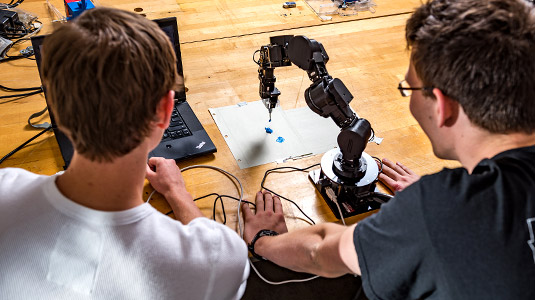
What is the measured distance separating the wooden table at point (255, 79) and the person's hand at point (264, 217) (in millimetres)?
35

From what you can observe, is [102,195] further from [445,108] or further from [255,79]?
[255,79]

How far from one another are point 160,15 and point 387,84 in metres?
1.09

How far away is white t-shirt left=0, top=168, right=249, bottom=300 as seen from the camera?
80 cm

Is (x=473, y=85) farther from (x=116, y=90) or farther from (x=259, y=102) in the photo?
(x=259, y=102)

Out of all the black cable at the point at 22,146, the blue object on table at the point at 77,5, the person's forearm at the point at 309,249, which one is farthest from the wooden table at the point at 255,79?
the blue object on table at the point at 77,5

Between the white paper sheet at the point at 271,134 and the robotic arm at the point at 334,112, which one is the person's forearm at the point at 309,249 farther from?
the white paper sheet at the point at 271,134

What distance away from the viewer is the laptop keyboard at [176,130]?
1527 millimetres

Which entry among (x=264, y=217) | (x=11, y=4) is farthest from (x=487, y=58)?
(x=11, y=4)

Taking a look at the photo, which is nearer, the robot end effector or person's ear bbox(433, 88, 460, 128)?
person's ear bbox(433, 88, 460, 128)

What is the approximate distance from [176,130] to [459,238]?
3.21 ft

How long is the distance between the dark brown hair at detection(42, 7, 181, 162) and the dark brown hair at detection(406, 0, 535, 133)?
0.55 meters

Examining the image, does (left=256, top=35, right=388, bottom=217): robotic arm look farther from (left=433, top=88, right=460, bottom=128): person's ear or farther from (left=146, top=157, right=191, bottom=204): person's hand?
(left=146, top=157, right=191, bottom=204): person's hand

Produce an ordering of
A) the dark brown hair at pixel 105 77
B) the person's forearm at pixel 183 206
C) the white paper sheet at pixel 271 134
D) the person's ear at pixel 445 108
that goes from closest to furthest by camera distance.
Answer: the dark brown hair at pixel 105 77 < the person's ear at pixel 445 108 < the person's forearm at pixel 183 206 < the white paper sheet at pixel 271 134

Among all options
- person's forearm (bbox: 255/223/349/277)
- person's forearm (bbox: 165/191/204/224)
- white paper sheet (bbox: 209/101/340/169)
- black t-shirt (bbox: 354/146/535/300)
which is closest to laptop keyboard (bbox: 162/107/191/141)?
white paper sheet (bbox: 209/101/340/169)
